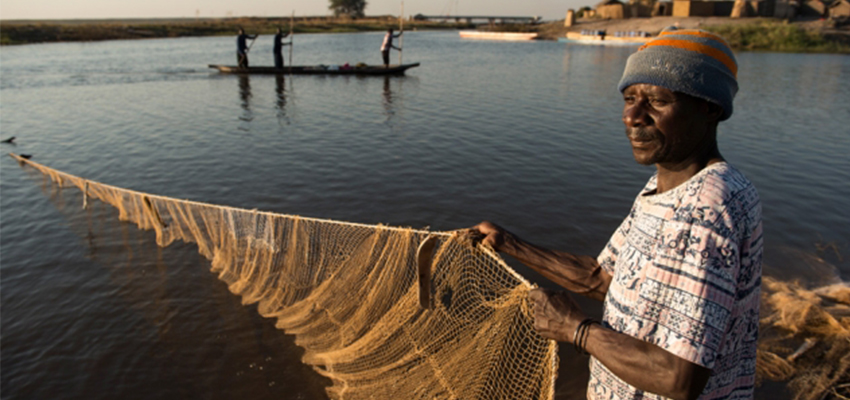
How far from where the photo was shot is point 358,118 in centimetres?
1528

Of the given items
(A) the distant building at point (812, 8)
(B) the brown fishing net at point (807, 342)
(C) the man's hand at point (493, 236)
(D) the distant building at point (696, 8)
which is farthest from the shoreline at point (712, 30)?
(C) the man's hand at point (493, 236)

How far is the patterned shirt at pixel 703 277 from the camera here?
1.25 metres

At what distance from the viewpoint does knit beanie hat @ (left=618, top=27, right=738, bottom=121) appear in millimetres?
1384

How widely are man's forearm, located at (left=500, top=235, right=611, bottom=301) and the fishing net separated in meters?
0.14

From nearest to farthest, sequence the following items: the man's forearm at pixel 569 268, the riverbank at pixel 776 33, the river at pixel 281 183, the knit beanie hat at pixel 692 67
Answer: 1. the knit beanie hat at pixel 692 67
2. the man's forearm at pixel 569 268
3. the river at pixel 281 183
4. the riverbank at pixel 776 33

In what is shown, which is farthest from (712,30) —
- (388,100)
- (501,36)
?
(388,100)

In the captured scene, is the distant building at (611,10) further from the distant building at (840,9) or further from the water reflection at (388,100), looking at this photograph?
the water reflection at (388,100)

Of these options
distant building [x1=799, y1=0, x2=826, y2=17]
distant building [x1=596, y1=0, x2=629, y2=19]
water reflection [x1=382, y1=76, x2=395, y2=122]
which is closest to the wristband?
water reflection [x1=382, y1=76, x2=395, y2=122]

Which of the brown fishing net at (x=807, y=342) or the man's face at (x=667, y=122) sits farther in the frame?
the brown fishing net at (x=807, y=342)

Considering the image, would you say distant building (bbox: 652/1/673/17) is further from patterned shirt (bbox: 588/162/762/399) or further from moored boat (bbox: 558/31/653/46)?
patterned shirt (bbox: 588/162/762/399)

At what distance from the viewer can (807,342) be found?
4.44m

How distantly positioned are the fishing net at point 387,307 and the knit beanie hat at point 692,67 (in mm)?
1120

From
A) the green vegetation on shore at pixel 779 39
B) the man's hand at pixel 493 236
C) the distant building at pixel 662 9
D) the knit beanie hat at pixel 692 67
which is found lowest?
the man's hand at pixel 493 236

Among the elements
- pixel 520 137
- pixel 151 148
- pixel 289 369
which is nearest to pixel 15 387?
pixel 289 369
